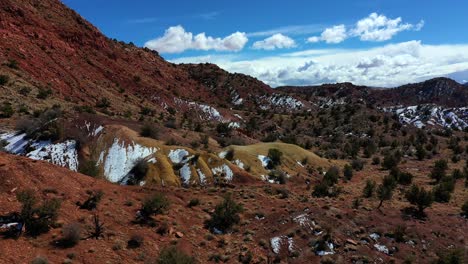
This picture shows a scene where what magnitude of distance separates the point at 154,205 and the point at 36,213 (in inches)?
263

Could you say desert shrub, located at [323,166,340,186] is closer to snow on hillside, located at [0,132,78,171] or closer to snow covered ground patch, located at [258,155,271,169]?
snow covered ground patch, located at [258,155,271,169]

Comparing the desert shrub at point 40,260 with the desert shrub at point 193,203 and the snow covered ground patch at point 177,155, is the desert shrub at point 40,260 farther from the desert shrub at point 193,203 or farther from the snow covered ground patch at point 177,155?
the snow covered ground patch at point 177,155

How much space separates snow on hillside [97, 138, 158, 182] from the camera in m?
31.7

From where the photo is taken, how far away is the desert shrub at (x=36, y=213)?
18.1 m

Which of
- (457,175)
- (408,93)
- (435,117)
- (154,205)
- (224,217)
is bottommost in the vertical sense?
(457,175)

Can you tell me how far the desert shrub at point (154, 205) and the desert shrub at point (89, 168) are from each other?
778cm

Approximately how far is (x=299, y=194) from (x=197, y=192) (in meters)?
10.0

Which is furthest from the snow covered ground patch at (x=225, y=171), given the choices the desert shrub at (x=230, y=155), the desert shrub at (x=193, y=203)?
the desert shrub at (x=193, y=203)

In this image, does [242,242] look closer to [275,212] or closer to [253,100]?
[275,212]

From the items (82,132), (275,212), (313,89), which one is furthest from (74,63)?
(313,89)

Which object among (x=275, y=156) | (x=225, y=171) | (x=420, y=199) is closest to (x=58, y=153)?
(x=225, y=171)

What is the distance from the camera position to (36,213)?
18625mm

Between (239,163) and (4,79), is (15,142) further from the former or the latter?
(239,163)

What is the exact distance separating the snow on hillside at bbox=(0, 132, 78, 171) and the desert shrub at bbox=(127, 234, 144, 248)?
44.5ft
